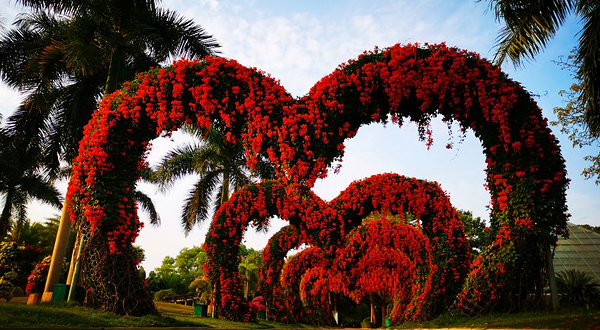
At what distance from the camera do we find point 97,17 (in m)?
12.8

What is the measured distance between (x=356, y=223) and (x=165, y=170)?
10.6m

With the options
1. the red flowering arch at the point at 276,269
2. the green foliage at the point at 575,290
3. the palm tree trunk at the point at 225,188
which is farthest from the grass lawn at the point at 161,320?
the palm tree trunk at the point at 225,188

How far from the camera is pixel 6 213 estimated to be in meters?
20.8

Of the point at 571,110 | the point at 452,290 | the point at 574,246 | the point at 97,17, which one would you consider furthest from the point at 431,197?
the point at 574,246

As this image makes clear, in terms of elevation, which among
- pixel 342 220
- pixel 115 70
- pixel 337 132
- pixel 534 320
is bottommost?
pixel 534 320

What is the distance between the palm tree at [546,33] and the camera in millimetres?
10648

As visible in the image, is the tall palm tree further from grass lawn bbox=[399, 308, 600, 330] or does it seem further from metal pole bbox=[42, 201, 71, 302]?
grass lawn bbox=[399, 308, 600, 330]

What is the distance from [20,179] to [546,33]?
81.7ft

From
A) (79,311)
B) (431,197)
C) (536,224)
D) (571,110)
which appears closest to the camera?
(536,224)

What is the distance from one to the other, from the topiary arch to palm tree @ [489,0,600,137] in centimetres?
503

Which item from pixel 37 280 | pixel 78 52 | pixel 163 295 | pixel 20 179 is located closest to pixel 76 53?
pixel 78 52

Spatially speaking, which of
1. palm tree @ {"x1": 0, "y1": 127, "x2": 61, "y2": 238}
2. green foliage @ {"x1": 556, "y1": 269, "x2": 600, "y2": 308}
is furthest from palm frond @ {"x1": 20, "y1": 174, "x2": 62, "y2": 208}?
green foliage @ {"x1": 556, "y1": 269, "x2": 600, "y2": 308}

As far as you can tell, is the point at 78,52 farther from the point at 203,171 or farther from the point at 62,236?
the point at 203,171

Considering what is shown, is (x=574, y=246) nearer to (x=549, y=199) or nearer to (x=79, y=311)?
(x=549, y=199)
